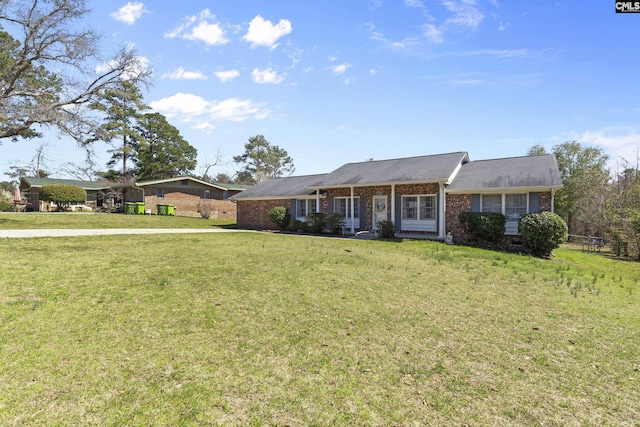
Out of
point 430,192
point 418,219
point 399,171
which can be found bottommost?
point 418,219

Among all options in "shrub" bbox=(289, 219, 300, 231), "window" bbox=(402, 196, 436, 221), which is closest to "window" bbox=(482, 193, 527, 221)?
"window" bbox=(402, 196, 436, 221)

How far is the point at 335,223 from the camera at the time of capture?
63.7ft

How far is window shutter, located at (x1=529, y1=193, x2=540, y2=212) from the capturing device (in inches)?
583

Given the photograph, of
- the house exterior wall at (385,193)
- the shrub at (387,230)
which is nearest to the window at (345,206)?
the house exterior wall at (385,193)

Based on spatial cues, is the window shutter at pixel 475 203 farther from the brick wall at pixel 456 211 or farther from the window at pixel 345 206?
the window at pixel 345 206

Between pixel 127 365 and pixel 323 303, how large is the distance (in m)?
2.96

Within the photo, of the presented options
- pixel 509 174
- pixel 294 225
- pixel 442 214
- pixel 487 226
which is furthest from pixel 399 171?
pixel 294 225

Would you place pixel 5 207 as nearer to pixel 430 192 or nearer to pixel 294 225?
pixel 294 225

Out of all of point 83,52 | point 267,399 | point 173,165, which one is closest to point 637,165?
point 267,399

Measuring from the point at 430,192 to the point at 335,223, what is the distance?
536 centimetres

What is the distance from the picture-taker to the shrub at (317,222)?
20.0 metres

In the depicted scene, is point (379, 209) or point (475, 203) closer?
point (475, 203)

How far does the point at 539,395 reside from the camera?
316cm

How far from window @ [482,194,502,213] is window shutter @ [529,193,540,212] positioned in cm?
120
